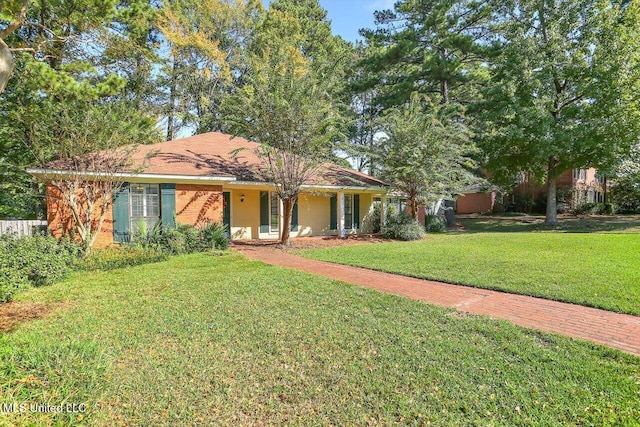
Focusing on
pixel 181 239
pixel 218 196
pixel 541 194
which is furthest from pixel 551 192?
pixel 181 239

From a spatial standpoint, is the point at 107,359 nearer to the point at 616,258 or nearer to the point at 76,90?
the point at 76,90

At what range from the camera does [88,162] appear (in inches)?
Answer: 400

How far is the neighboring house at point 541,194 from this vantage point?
29906 millimetres

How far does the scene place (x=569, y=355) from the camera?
3863 millimetres

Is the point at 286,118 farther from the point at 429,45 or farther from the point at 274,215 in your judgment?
the point at 429,45

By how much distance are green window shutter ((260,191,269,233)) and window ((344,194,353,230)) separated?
4298 mm

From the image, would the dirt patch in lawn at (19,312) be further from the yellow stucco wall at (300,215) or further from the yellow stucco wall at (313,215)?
the yellow stucco wall at (313,215)

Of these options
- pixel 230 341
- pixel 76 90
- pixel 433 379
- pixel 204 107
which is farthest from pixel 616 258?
pixel 204 107

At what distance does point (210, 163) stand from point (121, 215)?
13.4 ft

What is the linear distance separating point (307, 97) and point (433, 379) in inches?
426

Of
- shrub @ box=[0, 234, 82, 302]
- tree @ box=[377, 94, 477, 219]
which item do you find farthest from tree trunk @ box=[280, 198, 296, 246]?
shrub @ box=[0, 234, 82, 302]
